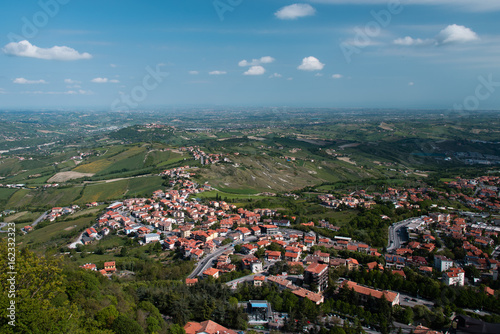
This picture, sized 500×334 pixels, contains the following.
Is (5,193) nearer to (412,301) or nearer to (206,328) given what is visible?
(206,328)

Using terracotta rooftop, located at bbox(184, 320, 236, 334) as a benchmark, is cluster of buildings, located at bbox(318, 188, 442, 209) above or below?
below

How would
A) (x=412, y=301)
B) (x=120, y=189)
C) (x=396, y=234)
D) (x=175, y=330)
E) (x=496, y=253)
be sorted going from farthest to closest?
(x=120, y=189)
(x=396, y=234)
(x=496, y=253)
(x=412, y=301)
(x=175, y=330)

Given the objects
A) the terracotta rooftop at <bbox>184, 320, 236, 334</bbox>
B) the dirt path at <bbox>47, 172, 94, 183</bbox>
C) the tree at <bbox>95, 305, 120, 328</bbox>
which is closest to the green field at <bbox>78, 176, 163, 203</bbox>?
the dirt path at <bbox>47, 172, 94, 183</bbox>

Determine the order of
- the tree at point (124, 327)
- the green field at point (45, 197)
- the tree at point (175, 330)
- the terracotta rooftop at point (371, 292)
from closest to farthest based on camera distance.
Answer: the tree at point (124, 327) → the tree at point (175, 330) → the terracotta rooftop at point (371, 292) → the green field at point (45, 197)

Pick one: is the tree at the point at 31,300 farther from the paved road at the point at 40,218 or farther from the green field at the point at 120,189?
the green field at the point at 120,189

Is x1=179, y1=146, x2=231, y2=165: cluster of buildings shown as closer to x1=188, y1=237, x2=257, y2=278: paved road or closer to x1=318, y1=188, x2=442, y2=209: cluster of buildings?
x1=318, y1=188, x2=442, y2=209: cluster of buildings

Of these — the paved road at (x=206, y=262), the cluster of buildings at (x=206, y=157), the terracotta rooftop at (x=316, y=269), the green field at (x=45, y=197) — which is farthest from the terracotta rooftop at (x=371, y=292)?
the cluster of buildings at (x=206, y=157)

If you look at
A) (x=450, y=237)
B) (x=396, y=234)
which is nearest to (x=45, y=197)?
(x=396, y=234)

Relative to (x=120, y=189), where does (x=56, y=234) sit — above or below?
below

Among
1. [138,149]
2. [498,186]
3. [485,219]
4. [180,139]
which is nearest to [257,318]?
[485,219]

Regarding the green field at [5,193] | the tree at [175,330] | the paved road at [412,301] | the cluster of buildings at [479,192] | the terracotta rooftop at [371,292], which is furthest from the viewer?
the green field at [5,193]

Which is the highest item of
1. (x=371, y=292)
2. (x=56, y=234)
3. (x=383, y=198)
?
(x=371, y=292)
